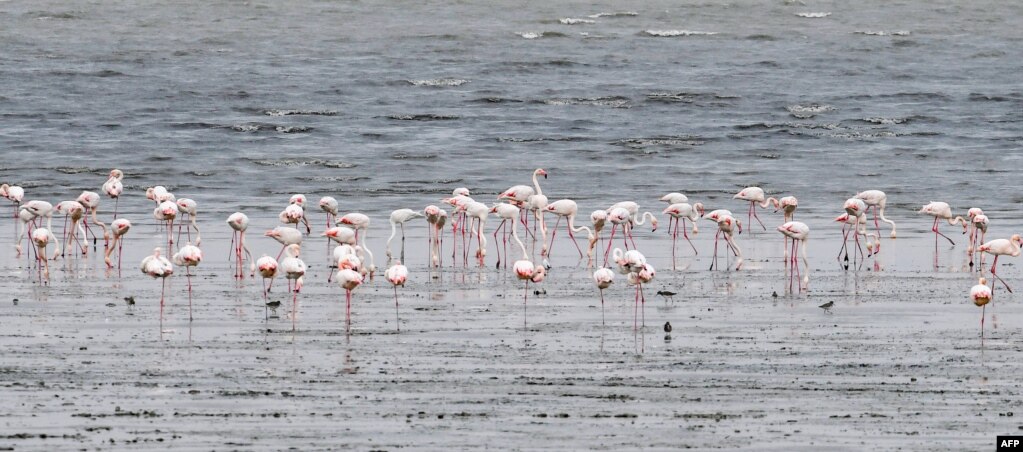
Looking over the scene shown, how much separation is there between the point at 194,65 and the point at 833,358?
119 feet

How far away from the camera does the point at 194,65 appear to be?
4519 cm

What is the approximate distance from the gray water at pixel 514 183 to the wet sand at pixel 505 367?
39 mm

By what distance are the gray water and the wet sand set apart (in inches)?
1.6

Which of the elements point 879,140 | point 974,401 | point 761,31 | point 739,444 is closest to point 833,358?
point 974,401

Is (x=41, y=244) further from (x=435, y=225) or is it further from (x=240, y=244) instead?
(x=435, y=225)

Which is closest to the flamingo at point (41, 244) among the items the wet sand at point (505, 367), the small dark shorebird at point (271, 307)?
the wet sand at point (505, 367)

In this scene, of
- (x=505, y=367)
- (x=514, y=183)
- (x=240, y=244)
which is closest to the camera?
(x=505, y=367)

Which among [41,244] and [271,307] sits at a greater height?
[41,244]

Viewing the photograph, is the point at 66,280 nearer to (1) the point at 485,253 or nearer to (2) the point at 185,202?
(2) the point at 185,202

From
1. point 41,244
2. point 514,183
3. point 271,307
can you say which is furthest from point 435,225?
point 514,183

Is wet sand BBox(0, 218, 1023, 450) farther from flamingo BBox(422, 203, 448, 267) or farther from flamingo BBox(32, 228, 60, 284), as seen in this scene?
flamingo BBox(422, 203, 448, 267)

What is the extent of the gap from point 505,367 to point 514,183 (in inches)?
686

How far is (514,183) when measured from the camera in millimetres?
28031

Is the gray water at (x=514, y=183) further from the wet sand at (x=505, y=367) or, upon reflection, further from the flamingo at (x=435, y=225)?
the flamingo at (x=435, y=225)
